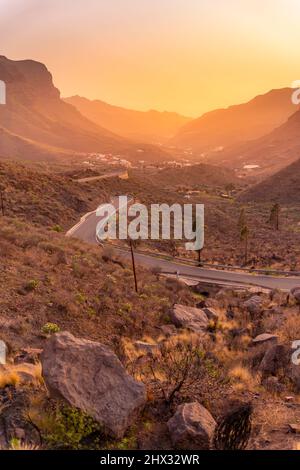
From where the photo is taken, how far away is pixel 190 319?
62.0ft

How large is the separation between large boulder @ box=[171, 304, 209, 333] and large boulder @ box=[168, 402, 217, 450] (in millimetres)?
11752

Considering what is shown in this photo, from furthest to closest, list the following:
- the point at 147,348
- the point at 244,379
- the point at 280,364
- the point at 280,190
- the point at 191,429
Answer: the point at 280,190
the point at 147,348
the point at 280,364
the point at 244,379
the point at 191,429

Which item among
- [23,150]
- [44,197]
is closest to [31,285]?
[44,197]

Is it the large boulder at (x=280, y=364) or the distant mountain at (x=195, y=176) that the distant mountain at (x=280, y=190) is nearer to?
the distant mountain at (x=195, y=176)

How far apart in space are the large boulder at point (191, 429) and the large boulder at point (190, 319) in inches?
463

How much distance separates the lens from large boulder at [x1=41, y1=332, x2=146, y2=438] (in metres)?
6.07

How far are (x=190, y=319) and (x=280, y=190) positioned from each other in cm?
8826

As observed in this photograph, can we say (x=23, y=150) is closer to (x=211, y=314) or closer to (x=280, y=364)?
(x=211, y=314)

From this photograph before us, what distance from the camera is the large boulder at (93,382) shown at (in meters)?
6.07

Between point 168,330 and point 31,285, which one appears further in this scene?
point 168,330

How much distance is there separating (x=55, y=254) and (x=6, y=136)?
Result: 173 meters

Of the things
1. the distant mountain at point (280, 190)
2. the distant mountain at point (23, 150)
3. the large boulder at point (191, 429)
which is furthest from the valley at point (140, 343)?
the distant mountain at point (23, 150)

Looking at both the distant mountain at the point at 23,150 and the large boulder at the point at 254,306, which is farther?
the distant mountain at the point at 23,150

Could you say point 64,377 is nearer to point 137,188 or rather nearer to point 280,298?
point 280,298
